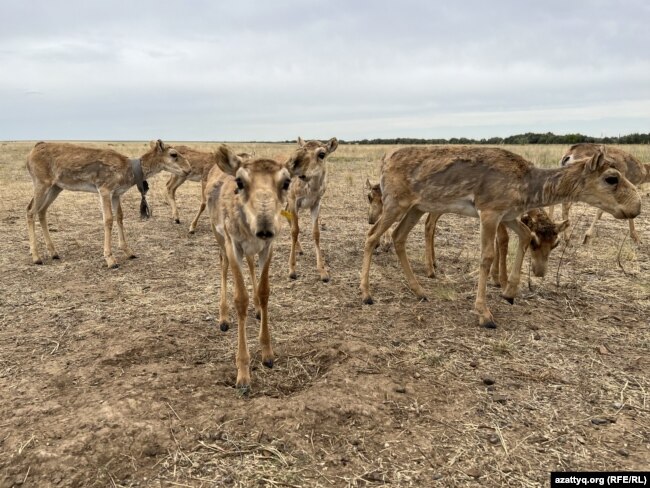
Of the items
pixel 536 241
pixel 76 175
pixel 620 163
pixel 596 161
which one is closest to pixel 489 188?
pixel 536 241

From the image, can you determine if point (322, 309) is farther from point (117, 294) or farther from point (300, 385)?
point (117, 294)

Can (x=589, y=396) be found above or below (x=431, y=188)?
below

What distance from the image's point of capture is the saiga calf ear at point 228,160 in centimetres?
457

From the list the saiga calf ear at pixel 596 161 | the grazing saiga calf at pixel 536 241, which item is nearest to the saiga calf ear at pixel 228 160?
the grazing saiga calf at pixel 536 241

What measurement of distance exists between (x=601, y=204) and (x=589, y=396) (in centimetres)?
329

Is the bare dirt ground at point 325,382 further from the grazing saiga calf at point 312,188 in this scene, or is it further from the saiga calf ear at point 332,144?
the saiga calf ear at point 332,144

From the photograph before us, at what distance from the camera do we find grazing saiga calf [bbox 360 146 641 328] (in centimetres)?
647

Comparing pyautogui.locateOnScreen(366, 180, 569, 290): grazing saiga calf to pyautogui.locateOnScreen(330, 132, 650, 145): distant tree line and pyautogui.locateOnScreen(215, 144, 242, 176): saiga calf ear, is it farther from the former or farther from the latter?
pyautogui.locateOnScreen(330, 132, 650, 145): distant tree line

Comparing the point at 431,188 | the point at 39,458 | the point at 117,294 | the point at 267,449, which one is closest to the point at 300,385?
the point at 267,449

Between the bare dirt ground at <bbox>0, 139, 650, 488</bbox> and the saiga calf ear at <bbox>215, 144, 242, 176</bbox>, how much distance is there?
2174 mm

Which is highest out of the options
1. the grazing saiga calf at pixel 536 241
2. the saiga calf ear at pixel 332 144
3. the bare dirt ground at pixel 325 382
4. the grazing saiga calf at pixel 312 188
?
the saiga calf ear at pixel 332 144

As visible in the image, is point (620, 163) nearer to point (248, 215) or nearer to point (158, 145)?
point (248, 215)

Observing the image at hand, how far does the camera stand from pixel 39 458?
137 inches

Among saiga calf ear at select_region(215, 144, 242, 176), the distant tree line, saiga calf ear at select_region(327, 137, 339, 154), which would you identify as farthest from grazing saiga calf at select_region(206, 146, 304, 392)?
the distant tree line
